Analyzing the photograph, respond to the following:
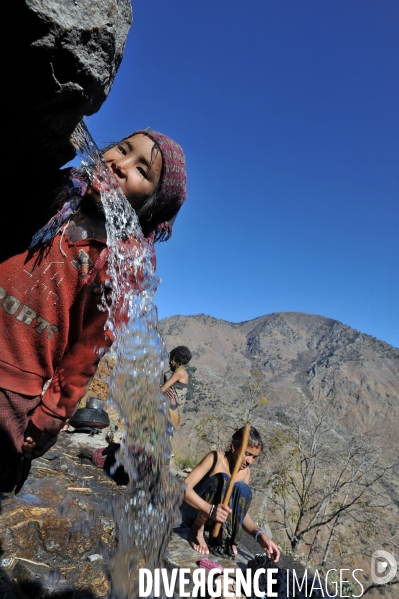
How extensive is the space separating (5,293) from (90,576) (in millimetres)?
2019

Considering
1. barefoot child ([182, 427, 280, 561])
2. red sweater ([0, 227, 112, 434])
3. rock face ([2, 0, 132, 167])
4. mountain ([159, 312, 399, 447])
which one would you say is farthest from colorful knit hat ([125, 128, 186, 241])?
mountain ([159, 312, 399, 447])

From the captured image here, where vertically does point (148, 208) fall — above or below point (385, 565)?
above

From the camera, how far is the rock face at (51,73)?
591 millimetres


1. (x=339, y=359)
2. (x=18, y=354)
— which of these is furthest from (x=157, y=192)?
(x=339, y=359)

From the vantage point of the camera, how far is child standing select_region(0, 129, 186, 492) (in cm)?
97

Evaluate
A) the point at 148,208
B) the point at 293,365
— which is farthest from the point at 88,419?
the point at 293,365

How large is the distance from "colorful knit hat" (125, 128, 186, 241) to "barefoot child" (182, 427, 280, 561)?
243cm

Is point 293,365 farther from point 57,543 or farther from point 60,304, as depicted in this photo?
point 60,304

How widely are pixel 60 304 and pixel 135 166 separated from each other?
0.46 m

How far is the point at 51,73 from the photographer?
2.08ft

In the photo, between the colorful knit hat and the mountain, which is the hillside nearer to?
the mountain

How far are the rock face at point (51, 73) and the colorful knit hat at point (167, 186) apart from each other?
382mm

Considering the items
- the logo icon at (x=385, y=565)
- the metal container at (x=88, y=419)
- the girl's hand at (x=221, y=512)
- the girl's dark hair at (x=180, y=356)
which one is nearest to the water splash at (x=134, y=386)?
the girl's hand at (x=221, y=512)

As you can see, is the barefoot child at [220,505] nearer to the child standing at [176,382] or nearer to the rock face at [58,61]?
the child standing at [176,382]
